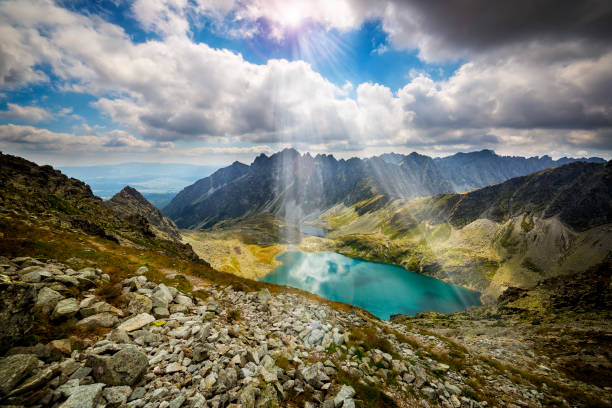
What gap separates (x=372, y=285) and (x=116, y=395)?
14366cm

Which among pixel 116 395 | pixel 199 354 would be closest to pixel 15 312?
pixel 116 395

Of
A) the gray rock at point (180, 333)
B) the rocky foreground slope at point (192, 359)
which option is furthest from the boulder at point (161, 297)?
the gray rock at point (180, 333)

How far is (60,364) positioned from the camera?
264 inches

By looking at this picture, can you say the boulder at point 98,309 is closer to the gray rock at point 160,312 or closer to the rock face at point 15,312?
the gray rock at point 160,312

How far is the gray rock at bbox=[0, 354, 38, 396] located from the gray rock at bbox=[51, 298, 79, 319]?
2.64 metres

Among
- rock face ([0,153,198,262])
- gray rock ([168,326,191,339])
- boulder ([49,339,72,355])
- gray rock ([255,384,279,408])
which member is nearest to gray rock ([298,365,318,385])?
gray rock ([255,384,279,408])

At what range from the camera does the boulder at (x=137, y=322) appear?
927 centimetres

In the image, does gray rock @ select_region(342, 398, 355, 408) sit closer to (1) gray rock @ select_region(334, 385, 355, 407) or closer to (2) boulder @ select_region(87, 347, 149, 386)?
(1) gray rock @ select_region(334, 385, 355, 407)

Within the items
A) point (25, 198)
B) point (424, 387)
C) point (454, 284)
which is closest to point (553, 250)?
point (454, 284)

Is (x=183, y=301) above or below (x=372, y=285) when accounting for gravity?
above

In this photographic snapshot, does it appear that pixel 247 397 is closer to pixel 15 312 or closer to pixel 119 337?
pixel 119 337

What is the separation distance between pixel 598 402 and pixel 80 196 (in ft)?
382

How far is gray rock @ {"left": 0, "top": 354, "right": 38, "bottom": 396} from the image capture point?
224 inches

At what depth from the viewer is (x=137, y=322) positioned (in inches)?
385
